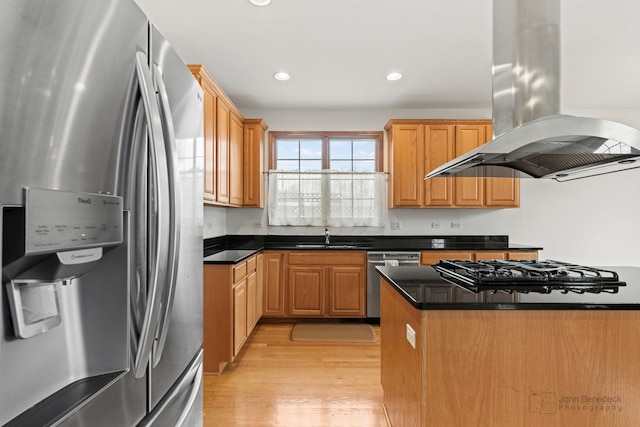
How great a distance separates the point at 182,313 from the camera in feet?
3.90

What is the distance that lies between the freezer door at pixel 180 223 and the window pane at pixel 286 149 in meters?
3.51

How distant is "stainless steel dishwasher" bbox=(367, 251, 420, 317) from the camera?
4.17 metres

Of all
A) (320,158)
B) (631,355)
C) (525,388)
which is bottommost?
(525,388)

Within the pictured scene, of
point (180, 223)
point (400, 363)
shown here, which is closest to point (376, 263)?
point (400, 363)

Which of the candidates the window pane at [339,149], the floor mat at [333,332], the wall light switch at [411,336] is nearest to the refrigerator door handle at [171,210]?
the wall light switch at [411,336]

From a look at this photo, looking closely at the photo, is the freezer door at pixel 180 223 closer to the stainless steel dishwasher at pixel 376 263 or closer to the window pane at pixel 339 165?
the stainless steel dishwasher at pixel 376 263

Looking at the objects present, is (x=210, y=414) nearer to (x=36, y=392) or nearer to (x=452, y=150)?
(x=36, y=392)

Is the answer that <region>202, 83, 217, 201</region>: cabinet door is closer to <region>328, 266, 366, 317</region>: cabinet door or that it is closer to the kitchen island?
<region>328, 266, 366, 317</region>: cabinet door

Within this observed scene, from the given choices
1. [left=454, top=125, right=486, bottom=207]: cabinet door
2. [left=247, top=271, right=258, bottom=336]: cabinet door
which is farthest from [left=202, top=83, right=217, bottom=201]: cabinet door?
[left=454, top=125, right=486, bottom=207]: cabinet door

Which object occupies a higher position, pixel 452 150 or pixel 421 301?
pixel 452 150

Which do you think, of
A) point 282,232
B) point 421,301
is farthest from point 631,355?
point 282,232

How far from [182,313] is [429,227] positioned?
410 cm

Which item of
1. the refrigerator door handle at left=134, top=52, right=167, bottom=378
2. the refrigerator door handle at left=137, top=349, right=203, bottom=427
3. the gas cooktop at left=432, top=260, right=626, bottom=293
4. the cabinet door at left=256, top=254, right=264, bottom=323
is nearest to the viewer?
the refrigerator door handle at left=134, top=52, right=167, bottom=378

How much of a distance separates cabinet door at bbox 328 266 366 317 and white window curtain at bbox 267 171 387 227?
72cm
